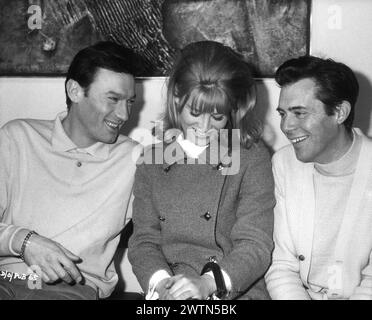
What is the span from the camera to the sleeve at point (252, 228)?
160 cm

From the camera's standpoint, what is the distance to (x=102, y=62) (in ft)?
6.38

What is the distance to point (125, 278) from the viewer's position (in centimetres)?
245

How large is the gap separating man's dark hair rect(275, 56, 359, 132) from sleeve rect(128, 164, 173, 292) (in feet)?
2.10

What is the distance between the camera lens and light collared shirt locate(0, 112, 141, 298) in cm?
187

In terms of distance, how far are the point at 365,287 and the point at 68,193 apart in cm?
110

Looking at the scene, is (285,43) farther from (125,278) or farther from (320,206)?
(125,278)

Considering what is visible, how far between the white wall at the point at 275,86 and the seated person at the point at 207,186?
51cm

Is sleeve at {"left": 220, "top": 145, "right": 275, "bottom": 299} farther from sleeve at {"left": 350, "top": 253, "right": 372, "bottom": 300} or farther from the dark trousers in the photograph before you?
the dark trousers

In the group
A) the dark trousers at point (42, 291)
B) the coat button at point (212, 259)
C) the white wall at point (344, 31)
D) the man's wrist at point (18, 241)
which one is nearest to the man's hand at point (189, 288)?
the coat button at point (212, 259)

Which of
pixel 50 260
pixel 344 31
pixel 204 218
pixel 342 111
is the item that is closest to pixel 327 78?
pixel 342 111

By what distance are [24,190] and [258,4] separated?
4.19 ft

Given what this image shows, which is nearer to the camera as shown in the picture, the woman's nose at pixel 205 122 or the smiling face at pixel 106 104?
the woman's nose at pixel 205 122

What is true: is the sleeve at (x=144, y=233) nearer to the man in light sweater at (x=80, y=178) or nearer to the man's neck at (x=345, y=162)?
the man in light sweater at (x=80, y=178)
